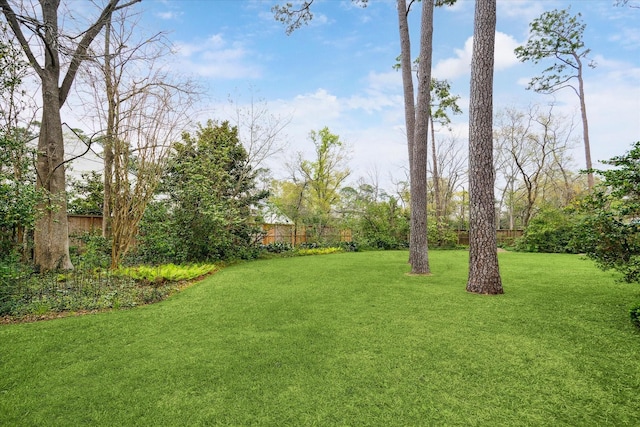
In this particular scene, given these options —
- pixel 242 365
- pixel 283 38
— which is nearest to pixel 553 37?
pixel 283 38

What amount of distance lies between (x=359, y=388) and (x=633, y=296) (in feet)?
14.1

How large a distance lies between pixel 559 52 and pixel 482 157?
1371 cm

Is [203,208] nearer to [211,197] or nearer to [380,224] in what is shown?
[211,197]

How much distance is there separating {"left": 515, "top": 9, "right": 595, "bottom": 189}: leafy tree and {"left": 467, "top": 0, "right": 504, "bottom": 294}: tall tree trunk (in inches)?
446

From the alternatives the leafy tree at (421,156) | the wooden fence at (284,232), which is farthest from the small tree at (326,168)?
the leafy tree at (421,156)

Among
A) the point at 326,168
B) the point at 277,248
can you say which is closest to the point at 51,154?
the point at 277,248

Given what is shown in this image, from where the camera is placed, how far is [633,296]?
389 centimetres

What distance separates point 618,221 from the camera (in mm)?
3209

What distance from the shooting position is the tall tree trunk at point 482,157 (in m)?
4.47

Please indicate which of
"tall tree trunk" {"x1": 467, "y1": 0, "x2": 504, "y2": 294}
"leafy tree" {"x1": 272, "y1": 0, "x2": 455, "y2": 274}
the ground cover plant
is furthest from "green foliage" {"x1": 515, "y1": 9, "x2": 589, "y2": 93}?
the ground cover plant

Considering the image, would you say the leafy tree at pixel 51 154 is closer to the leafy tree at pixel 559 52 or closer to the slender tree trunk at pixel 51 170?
the slender tree trunk at pixel 51 170

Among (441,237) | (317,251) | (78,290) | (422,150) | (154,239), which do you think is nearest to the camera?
(78,290)

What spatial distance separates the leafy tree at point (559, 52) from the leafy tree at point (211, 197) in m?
13.1

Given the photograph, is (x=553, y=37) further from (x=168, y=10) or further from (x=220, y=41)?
(x=168, y=10)
